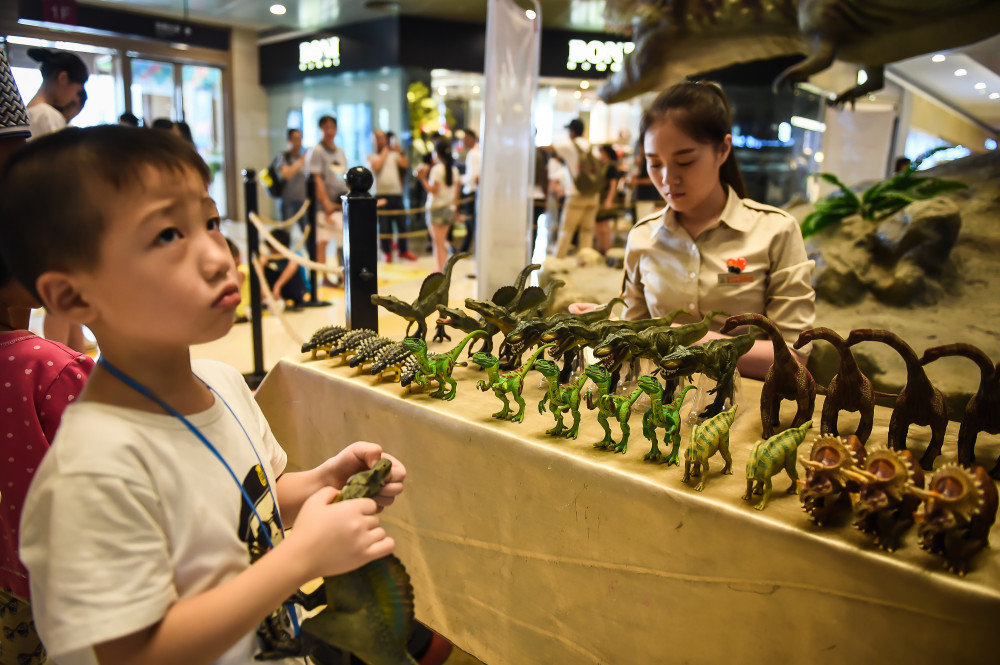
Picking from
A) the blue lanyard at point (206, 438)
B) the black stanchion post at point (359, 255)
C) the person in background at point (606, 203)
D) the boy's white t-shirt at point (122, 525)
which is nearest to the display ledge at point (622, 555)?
the black stanchion post at point (359, 255)

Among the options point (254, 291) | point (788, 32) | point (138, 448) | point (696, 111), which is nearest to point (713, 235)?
point (696, 111)

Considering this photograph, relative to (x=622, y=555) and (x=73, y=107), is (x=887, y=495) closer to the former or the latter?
(x=622, y=555)

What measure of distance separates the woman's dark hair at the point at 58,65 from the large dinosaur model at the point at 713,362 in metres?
3.42

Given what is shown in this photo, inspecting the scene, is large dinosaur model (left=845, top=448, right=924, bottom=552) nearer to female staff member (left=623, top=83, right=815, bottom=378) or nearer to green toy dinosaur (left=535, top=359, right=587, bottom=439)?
green toy dinosaur (left=535, top=359, right=587, bottom=439)

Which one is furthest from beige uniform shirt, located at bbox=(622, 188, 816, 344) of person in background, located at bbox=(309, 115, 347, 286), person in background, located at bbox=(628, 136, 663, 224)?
person in background, located at bbox=(628, 136, 663, 224)

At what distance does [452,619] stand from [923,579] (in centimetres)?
111

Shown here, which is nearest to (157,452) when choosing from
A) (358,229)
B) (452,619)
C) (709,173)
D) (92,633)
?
(92,633)

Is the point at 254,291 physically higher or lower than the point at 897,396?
lower

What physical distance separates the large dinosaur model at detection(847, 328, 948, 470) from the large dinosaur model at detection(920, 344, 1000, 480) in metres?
0.03

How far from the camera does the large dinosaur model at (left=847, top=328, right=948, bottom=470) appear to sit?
4.37ft

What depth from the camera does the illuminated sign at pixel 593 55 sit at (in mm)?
10711

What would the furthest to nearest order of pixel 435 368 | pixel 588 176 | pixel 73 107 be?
pixel 588 176, pixel 73 107, pixel 435 368

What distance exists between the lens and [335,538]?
832 millimetres

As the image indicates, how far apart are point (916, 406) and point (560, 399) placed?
702 mm
